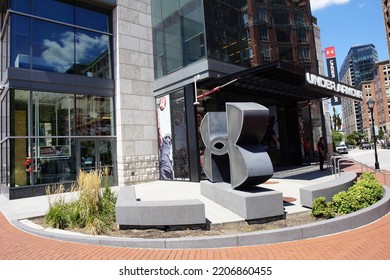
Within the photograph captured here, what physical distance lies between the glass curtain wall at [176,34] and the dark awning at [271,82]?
2.00m

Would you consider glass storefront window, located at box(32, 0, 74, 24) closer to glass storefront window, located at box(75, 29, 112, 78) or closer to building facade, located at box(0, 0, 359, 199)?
building facade, located at box(0, 0, 359, 199)

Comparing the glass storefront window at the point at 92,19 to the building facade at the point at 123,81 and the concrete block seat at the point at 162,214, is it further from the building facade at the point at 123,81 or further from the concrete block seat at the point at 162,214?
the concrete block seat at the point at 162,214

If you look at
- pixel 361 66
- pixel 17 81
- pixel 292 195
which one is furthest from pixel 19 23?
pixel 361 66

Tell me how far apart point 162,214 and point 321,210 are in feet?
12.6

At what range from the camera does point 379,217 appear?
24.8ft

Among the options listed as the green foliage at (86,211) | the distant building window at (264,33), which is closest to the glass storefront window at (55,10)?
the distant building window at (264,33)

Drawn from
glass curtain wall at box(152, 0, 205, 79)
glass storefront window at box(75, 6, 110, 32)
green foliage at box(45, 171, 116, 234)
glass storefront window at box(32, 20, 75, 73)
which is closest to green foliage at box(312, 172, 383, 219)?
green foliage at box(45, 171, 116, 234)

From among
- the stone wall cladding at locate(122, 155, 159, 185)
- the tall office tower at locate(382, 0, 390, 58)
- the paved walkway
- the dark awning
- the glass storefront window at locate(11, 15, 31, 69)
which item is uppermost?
the tall office tower at locate(382, 0, 390, 58)

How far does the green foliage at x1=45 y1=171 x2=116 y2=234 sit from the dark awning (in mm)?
9118

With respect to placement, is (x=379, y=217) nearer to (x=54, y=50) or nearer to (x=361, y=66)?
(x=54, y=50)

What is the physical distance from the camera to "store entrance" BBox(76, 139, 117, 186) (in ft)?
54.1

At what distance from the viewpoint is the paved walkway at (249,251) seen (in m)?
5.21

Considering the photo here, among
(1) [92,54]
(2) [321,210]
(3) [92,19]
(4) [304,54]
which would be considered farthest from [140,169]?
(4) [304,54]

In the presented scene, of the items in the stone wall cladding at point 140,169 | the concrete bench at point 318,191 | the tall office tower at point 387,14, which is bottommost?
the concrete bench at point 318,191
